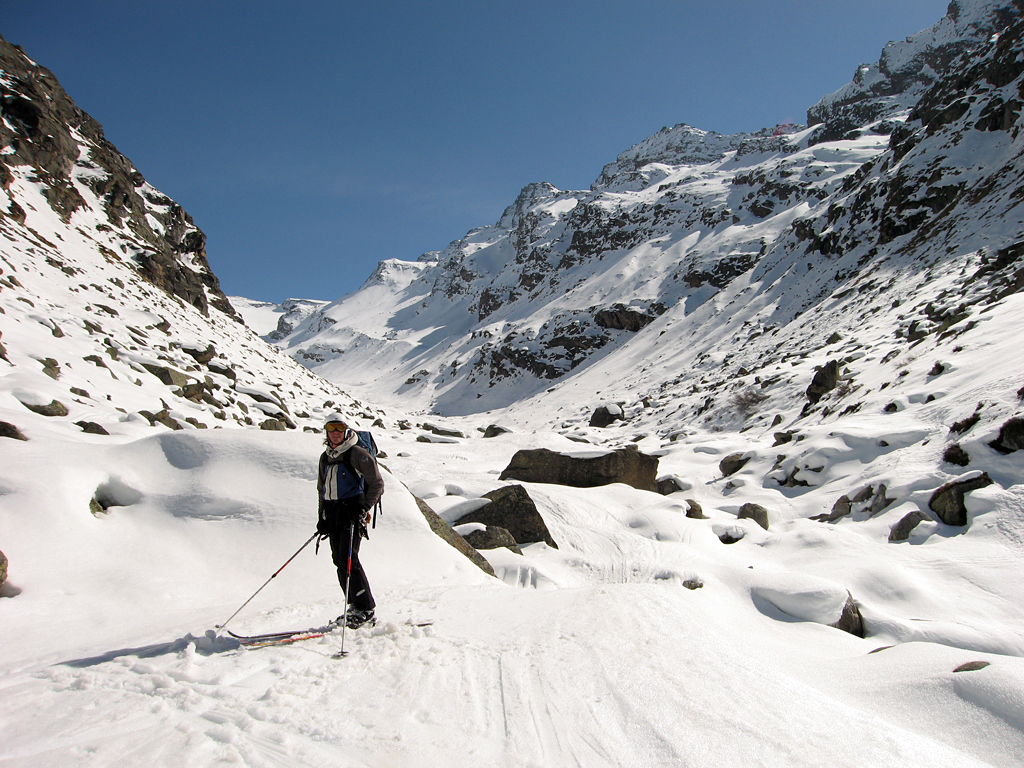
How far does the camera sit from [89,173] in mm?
26500

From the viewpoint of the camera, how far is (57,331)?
12.0 metres

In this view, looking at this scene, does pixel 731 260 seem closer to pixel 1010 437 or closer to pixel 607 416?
pixel 607 416

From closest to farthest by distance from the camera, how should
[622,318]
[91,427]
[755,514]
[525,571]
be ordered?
[525,571]
[91,427]
[755,514]
[622,318]

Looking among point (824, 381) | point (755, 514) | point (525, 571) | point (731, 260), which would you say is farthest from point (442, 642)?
point (731, 260)

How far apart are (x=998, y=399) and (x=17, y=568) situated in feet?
40.0

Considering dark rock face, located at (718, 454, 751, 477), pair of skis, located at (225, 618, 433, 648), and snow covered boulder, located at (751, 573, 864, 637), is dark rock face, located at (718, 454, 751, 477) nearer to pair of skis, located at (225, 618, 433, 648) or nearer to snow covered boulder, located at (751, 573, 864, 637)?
snow covered boulder, located at (751, 573, 864, 637)

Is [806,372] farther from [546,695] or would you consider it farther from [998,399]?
[546,695]

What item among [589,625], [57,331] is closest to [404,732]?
[589,625]

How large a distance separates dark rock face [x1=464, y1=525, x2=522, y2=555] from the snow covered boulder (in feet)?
10.1

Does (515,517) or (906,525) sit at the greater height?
(515,517)

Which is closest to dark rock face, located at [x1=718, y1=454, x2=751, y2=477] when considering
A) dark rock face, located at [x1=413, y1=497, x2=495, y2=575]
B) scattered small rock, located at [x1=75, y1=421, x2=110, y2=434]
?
dark rock face, located at [x1=413, y1=497, x2=495, y2=575]

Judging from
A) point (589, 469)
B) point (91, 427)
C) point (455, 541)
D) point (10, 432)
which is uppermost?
point (91, 427)

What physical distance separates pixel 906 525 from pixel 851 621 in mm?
3044

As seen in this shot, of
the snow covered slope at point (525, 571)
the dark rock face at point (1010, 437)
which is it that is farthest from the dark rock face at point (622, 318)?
the dark rock face at point (1010, 437)
